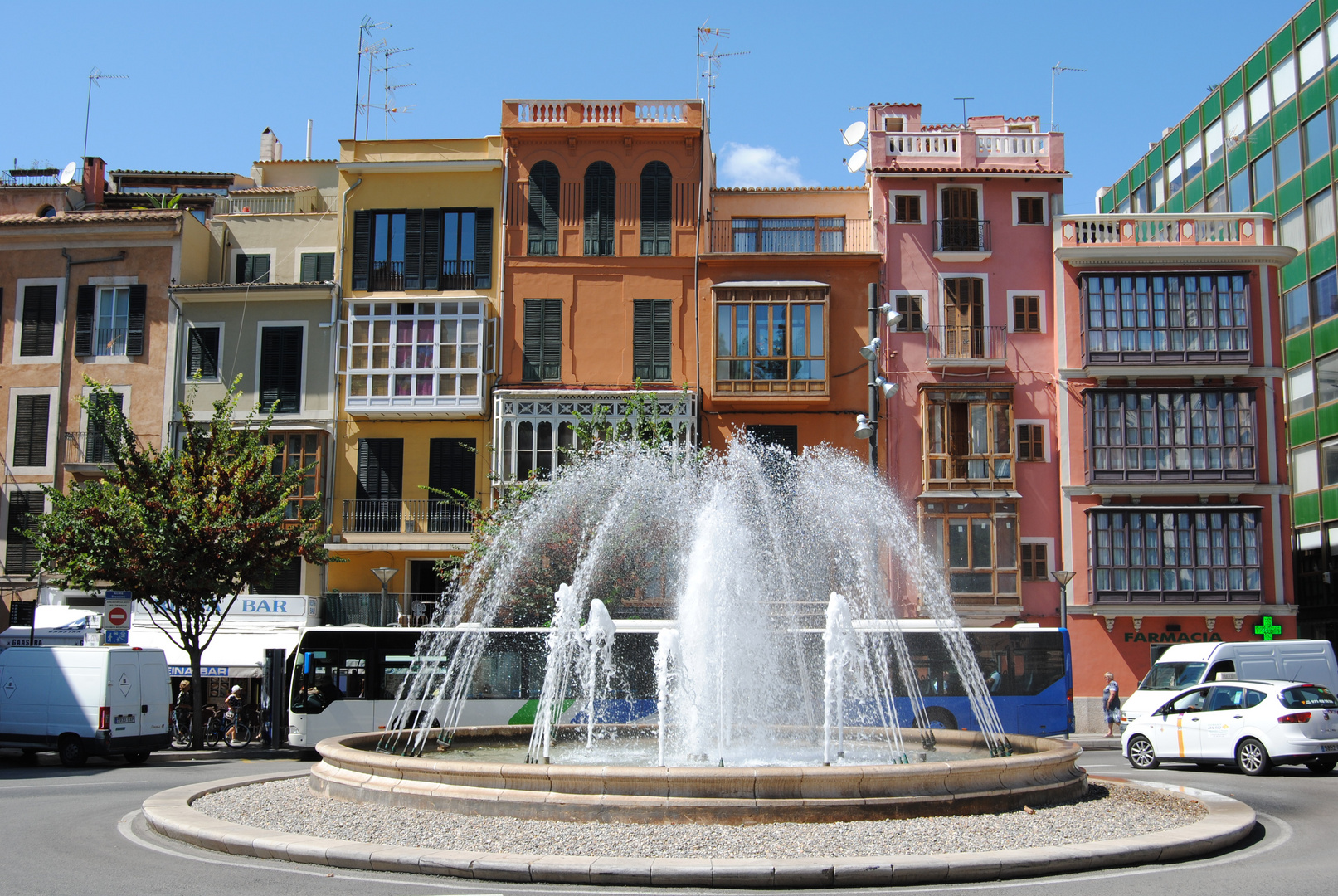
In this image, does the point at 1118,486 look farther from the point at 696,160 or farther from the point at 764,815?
the point at 764,815

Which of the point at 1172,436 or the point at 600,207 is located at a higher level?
the point at 600,207

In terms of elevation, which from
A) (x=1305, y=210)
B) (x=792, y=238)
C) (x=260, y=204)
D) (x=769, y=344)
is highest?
(x=1305, y=210)

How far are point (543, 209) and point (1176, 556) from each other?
21.5 m

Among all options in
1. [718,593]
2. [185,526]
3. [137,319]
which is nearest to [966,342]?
[718,593]

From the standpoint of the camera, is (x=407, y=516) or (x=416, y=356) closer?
(x=407, y=516)

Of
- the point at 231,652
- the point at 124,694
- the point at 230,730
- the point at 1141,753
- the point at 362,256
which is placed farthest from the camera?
the point at 362,256

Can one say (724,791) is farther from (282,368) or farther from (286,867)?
(282,368)

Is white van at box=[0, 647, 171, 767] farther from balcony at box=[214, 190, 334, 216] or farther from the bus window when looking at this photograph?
balcony at box=[214, 190, 334, 216]

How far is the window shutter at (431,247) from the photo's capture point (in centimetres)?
3550

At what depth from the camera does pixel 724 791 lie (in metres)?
10.9

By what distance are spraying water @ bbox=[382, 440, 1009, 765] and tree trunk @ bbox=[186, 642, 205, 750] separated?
5.46m

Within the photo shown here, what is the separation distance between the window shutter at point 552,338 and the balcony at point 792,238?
5.15 meters

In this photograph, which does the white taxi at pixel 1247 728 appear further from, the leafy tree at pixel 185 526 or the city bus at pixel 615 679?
the leafy tree at pixel 185 526

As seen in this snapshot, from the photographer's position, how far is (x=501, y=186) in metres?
35.6
